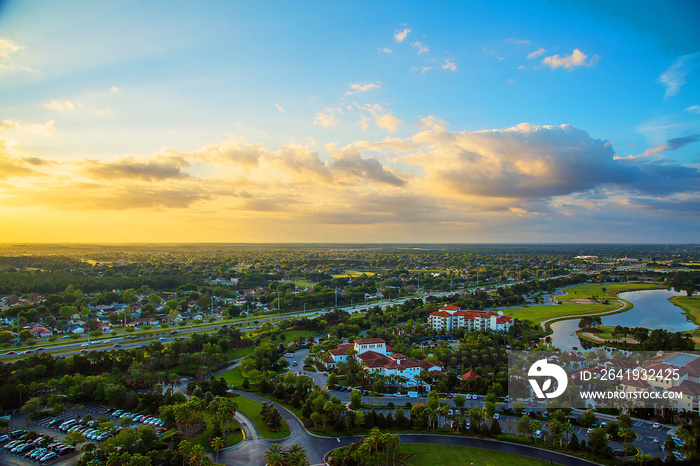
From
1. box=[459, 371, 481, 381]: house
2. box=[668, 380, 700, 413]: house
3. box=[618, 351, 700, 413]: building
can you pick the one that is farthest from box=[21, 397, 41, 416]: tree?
box=[668, 380, 700, 413]: house

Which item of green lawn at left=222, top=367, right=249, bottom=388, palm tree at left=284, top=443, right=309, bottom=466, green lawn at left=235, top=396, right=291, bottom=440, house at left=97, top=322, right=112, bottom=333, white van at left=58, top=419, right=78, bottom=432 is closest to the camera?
palm tree at left=284, top=443, right=309, bottom=466

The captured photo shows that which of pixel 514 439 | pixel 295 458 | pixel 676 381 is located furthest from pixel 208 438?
pixel 676 381

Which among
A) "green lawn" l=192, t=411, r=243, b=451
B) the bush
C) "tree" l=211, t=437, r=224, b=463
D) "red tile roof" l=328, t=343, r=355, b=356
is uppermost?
"red tile roof" l=328, t=343, r=355, b=356

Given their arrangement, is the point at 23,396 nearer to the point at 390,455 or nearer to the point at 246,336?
the point at 246,336

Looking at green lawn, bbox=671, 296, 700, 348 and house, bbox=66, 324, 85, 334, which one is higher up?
green lawn, bbox=671, 296, 700, 348

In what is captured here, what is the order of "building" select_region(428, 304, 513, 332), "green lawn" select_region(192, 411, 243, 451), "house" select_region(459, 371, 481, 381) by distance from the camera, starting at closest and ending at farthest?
"green lawn" select_region(192, 411, 243, 451) < "house" select_region(459, 371, 481, 381) < "building" select_region(428, 304, 513, 332)

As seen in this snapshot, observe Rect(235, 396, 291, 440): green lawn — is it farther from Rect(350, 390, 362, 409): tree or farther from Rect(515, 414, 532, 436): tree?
Rect(515, 414, 532, 436): tree
